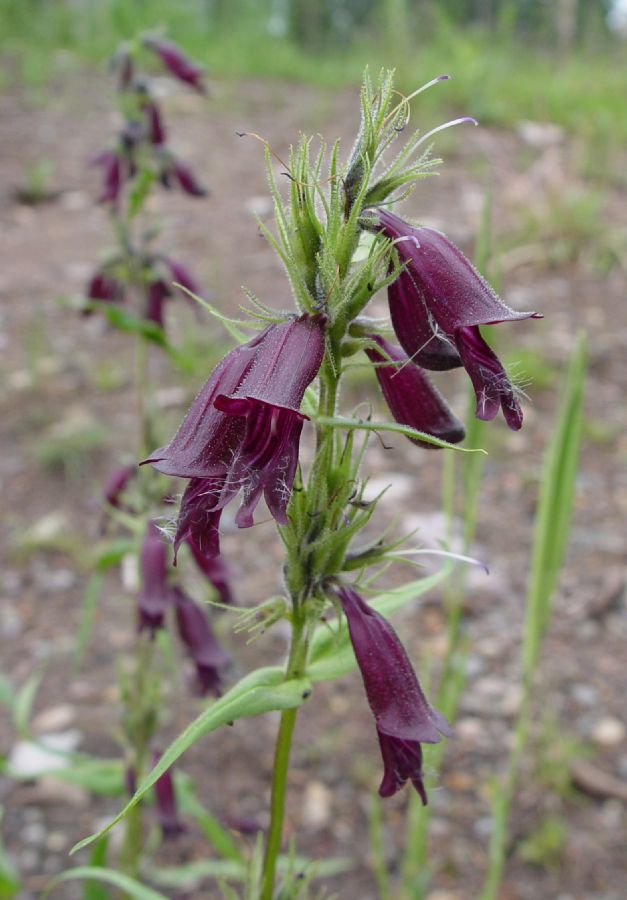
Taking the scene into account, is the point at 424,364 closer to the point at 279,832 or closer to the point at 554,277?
the point at 279,832

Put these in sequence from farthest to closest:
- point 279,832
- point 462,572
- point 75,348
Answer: point 75,348, point 462,572, point 279,832

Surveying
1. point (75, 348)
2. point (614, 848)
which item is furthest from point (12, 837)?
point (75, 348)

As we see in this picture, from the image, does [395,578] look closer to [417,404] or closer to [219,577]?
[219,577]

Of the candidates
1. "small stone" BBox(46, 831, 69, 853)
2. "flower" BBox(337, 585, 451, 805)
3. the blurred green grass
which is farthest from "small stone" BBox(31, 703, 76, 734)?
the blurred green grass

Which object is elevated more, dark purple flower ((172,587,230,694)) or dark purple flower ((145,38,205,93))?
dark purple flower ((145,38,205,93))

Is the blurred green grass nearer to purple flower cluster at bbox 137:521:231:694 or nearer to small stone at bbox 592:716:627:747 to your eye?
small stone at bbox 592:716:627:747

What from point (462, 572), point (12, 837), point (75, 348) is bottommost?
point (12, 837)

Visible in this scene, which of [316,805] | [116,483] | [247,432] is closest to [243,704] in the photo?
[247,432]

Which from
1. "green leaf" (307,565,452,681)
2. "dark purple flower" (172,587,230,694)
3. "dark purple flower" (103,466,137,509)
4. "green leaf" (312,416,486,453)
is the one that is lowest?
"dark purple flower" (172,587,230,694)
